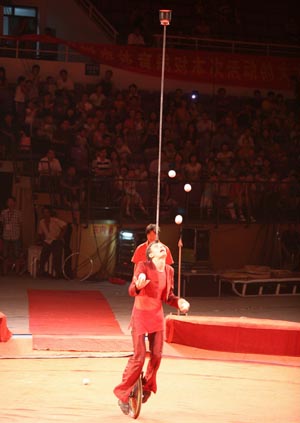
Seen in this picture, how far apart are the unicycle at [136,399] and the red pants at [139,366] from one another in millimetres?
43

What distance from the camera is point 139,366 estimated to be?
8.38 m

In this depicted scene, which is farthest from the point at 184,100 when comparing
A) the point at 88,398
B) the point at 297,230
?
the point at 88,398

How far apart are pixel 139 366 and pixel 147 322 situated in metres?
0.42

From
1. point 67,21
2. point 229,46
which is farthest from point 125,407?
point 229,46

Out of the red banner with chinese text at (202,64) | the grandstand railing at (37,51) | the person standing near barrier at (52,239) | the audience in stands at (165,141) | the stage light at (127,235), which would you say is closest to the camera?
the person standing near barrier at (52,239)

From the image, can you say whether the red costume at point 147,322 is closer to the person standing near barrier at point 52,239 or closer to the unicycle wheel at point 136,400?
the unicycle wheel at point 136,400

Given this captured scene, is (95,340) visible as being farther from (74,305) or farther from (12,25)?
(12,25)

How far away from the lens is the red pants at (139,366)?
8.39m

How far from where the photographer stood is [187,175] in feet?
58.8

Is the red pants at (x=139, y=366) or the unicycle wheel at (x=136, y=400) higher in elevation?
the red pants at (x=139, y=366)

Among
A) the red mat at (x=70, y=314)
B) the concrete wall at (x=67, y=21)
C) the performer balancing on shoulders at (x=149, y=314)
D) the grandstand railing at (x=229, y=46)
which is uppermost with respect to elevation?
the concrete wall at (x=67, y=21)

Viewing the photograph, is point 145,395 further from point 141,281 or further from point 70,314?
point 70,314

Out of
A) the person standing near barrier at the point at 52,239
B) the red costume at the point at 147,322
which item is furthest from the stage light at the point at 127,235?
the red costume at the point at 147,322

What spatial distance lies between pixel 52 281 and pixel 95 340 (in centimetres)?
520
